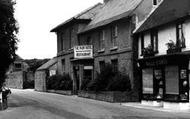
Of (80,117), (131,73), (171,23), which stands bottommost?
(80,117)

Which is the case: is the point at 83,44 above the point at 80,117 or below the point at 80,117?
above

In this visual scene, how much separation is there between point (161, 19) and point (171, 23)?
2014 millimetres

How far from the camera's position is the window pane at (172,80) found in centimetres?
2680

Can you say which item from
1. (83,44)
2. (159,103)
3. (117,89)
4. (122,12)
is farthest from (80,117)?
(83,44)

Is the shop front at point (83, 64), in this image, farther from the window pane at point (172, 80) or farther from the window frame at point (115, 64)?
the window pane at point (172, 80)

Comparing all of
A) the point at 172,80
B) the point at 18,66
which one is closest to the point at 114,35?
the point at 172,80

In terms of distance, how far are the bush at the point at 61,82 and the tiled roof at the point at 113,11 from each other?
6.52 m

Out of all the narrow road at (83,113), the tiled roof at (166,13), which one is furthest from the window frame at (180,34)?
the narrow road at (83,113)

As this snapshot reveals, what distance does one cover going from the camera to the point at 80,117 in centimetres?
1934

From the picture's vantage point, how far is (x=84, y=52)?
135 ft

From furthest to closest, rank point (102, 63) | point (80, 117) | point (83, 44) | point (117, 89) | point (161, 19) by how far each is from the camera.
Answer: point (83, 44), point (102, 63), point (117, 89), point (161, 19), point (80, 117)

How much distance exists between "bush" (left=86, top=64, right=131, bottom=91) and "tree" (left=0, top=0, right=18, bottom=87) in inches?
322

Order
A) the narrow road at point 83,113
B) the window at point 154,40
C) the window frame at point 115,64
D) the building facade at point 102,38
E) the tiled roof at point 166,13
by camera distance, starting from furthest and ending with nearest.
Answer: the window frame at point 115,64
the building facade at point 102,38
the window at point 154,40
the tiled roof at point 166,13
the narrow road at point 83,113

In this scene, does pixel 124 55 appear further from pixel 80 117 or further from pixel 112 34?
pixel 80 117
